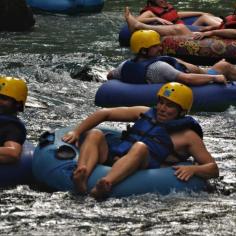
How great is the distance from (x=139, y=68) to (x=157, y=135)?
319 centimetres

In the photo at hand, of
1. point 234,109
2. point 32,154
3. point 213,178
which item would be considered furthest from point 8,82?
point 234,109

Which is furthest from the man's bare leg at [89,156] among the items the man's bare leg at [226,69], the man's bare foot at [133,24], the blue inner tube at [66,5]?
the blue inner tube at [66,5]

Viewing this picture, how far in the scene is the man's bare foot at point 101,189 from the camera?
6.75m

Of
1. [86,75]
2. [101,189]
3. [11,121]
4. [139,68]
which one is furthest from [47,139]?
[86,75]

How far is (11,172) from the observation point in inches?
284

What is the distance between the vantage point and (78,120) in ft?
32.7

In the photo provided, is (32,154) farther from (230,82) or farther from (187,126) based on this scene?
(230,82)

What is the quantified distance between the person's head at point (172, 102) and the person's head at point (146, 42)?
2.36 metres

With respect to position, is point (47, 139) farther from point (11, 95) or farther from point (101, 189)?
point (101, 189)

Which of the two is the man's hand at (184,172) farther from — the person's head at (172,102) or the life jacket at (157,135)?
the person's head at (172,102)

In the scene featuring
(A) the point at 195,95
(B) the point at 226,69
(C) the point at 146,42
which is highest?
(C) the point at 146,42

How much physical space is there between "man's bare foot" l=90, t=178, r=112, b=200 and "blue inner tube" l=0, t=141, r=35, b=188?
0.77 m

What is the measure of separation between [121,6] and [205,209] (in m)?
13.8

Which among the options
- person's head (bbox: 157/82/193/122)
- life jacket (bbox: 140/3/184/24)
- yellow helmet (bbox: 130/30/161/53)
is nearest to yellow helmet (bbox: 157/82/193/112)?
person's head (bbox: 157/82/193/122)
